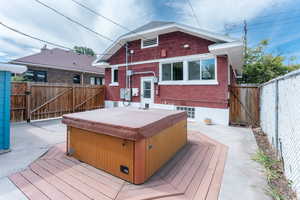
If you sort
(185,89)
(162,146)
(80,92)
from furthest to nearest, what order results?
(80,92) < (185,89) < (162,146)

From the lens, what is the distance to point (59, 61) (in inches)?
544

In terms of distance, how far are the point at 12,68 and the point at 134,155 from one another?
141 inches

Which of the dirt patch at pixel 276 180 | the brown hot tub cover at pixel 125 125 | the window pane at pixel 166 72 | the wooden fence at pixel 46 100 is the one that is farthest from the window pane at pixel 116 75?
the dirt patch at pixel 276 180

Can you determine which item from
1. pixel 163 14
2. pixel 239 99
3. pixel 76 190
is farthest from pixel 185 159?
pixel 163 14

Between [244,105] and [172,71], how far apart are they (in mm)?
3891

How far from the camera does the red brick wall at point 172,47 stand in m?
7.44

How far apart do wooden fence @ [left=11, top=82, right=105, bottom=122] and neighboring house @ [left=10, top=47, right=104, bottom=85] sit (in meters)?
5.39

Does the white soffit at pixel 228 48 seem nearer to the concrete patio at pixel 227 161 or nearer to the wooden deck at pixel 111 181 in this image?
the concrete patio at pixel 227 161

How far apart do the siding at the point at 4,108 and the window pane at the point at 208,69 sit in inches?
281

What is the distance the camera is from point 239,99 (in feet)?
23.4

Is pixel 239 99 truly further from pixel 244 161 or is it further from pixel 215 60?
pixel 244 161

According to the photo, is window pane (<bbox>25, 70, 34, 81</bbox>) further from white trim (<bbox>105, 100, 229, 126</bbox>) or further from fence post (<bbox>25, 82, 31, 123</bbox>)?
white trim (<bbox>105, 100, 229, 126</bbox>)

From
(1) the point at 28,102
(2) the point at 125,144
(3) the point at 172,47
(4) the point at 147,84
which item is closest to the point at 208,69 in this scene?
(3) the point at 172,47

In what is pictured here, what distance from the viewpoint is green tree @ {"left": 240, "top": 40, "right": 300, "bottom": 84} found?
14.8m
